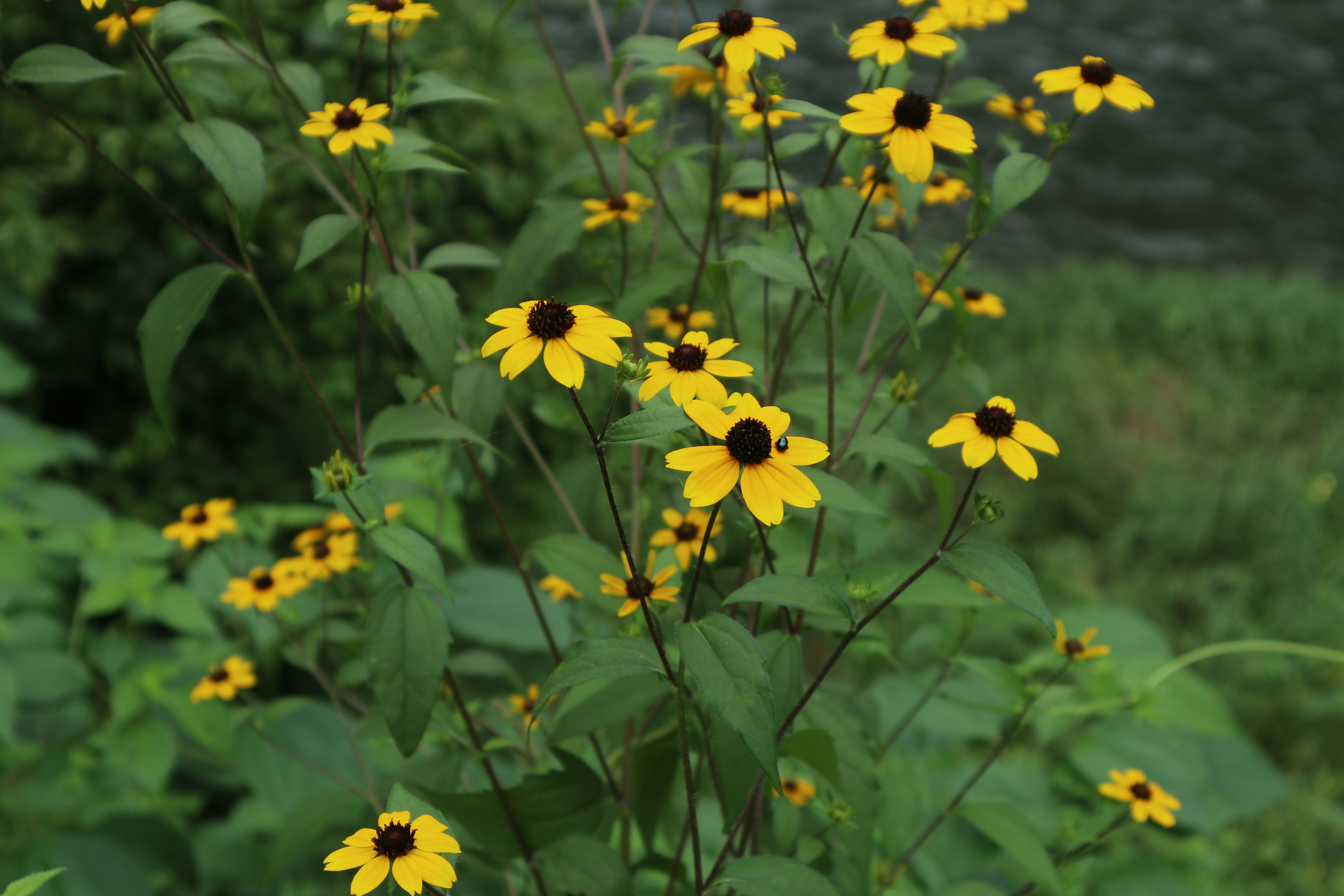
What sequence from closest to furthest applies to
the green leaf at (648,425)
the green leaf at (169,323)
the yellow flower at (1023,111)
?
the green leaf at (648,425) < the green leaf at (169,323) < the yellow flower at (1023,111)

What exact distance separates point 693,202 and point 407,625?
1.52ft

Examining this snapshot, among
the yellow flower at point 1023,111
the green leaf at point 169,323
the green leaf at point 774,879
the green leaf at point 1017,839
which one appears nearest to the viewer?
the green leaf at point 774,879

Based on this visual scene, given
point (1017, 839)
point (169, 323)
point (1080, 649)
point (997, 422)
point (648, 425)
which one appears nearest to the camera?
point (648, 425)

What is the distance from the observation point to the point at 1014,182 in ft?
2.08

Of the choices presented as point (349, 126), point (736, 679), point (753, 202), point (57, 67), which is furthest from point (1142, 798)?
point (57, 67)

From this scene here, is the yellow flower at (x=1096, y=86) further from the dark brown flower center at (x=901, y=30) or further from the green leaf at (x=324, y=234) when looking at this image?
the green leaf at (x=324, y=234)

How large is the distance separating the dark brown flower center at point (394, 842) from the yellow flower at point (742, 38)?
0.51m

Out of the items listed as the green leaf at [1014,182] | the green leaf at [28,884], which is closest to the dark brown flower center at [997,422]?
the green leaf at [1014,182]

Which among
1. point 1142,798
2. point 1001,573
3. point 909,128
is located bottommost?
point 1142,798

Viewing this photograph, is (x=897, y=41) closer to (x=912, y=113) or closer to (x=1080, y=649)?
(x=912, y=113)

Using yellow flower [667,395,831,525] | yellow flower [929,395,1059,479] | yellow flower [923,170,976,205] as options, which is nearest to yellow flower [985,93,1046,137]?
yellow flower [923,170,976,205]

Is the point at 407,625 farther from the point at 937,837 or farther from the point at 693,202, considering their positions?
the point at 937,837

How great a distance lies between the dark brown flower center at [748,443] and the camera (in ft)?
1.70

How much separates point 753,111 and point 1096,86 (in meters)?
0.25
